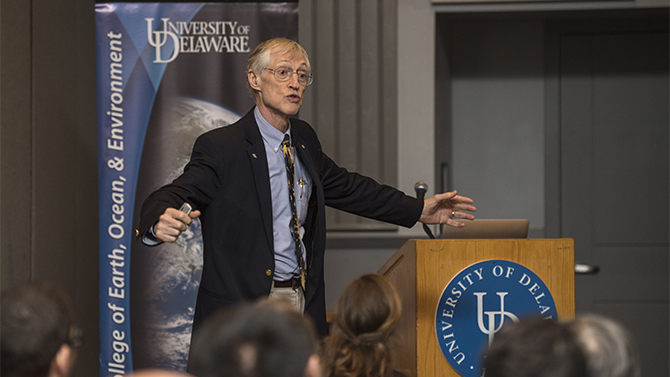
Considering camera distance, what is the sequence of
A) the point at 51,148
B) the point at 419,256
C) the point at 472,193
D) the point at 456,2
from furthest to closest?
1. the point at 472,193
2. the point at 456,2
3. the point at 51,148
4. the point at 419,256

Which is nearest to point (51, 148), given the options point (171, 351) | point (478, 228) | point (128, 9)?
point (128, 9)

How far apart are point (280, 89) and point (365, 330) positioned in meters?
1.03

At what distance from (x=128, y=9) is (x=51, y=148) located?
0.87 metres

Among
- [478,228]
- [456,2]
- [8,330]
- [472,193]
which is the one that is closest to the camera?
[8,330]

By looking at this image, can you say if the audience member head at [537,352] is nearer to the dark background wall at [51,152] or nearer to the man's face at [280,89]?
the man's face at [280,89]

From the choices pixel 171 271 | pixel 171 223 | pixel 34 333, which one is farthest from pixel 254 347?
pixel 171 271

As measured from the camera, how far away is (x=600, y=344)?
2.93ft

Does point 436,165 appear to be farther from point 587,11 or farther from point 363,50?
point 587,11

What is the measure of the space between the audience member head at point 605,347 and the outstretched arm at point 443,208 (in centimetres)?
161

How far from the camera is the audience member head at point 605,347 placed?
881 mm

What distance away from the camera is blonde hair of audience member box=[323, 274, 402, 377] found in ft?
5.40

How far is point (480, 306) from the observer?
231 cm

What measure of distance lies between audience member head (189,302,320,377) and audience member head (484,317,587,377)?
27 centimetres

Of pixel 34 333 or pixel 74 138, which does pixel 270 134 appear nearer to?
pixel 34 333
